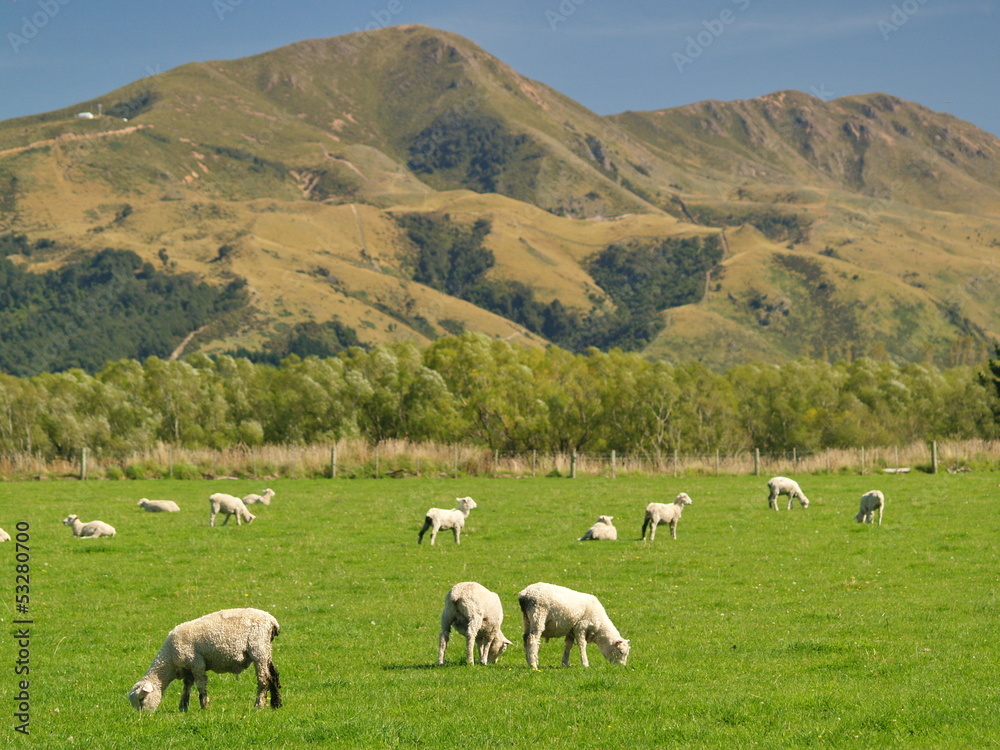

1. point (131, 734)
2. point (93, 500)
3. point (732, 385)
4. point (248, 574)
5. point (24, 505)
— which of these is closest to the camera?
point (131, 734)

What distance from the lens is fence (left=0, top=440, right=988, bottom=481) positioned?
172ft

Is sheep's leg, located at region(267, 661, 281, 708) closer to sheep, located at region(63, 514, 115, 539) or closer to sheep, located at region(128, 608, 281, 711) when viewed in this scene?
sheep, located at region(128, 608, 281, 711)

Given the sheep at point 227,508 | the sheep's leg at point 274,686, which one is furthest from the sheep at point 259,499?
the sheep's leg at point 274,686

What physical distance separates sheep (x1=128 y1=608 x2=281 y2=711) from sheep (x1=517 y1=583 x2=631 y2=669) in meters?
3.48

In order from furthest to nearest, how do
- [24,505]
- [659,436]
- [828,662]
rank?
[659,436]
[24,505]
[828,662]

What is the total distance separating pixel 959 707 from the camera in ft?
34.8

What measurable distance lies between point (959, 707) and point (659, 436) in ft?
191

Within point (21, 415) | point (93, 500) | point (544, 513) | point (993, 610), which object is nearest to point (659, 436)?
point (544, 513)

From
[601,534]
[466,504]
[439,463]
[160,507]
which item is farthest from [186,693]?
[439,463]

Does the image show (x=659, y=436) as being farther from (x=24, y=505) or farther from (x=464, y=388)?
(x=24, y=505)

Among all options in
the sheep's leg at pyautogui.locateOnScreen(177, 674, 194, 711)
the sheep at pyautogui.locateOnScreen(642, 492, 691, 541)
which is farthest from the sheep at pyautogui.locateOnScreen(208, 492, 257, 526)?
the sheep's leg at pyautogui.locateOnScreen(177, 674, 194, 711)

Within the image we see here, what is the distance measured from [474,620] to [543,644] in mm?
2647

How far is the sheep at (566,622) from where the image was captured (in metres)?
12.9

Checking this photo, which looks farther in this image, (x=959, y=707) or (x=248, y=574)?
(x=248, y=574)
